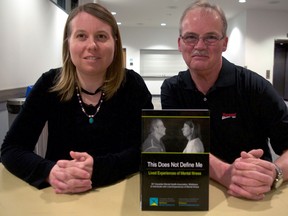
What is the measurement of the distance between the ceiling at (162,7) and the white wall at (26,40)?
3.08 metres

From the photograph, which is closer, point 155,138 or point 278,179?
point 155,138

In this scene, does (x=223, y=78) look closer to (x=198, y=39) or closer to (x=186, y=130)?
(x=198, y=39)

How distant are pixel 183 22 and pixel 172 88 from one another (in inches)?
13.3

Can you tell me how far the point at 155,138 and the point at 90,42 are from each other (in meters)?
0.57

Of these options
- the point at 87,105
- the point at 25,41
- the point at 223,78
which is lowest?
the point at 87,105

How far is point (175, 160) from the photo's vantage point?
2.50 ft

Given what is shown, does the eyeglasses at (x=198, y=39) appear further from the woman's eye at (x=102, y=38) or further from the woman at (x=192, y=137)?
the woman at (x=192, y=137)

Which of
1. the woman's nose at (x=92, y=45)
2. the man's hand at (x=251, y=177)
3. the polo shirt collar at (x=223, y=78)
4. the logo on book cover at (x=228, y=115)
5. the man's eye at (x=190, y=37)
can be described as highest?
the man's eye at (x=190, y=37)

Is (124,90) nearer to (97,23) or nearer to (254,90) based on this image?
(97,23)

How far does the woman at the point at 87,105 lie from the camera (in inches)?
43.8

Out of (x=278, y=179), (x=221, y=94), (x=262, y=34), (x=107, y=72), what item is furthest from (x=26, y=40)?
(x=262, y=34)

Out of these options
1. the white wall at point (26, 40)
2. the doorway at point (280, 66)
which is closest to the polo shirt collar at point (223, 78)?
the white wall at point (26, 40)

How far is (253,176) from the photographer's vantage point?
0.83 meters

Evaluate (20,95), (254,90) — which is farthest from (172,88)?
(20,95)
